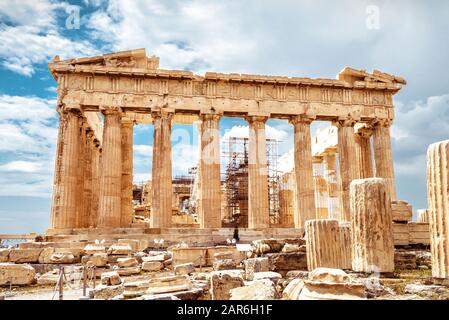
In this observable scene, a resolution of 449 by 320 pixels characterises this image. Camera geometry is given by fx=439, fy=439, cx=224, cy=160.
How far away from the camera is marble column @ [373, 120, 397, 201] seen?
2466 centimetres

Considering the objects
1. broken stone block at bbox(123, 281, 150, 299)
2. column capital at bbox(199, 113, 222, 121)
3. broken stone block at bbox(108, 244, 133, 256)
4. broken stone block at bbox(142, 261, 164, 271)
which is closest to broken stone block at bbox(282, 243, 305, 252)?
broken stone block at bbox(142, 261, 164, 271)

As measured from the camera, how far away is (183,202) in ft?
144

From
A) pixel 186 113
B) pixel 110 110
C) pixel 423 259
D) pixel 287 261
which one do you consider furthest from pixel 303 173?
pixel 287 261

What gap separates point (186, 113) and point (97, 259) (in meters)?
12.6

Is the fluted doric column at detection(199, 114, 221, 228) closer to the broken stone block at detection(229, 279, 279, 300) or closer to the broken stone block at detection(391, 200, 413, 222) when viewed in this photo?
the broken stone block at detection(391, 200, 413, 222)

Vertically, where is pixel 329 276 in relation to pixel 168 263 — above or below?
above

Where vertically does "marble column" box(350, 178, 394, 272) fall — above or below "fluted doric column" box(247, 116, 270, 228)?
below

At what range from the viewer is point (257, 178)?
2342cm

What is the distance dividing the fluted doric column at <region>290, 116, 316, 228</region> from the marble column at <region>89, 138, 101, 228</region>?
35.5 ft

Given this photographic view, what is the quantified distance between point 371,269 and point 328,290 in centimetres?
380

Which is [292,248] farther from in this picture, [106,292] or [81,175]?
[81,175]

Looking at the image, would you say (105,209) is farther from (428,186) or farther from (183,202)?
(183,202)

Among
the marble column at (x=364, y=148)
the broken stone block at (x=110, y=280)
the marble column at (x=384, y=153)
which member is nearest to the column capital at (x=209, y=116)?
the marble column at (x=364, y=148)
